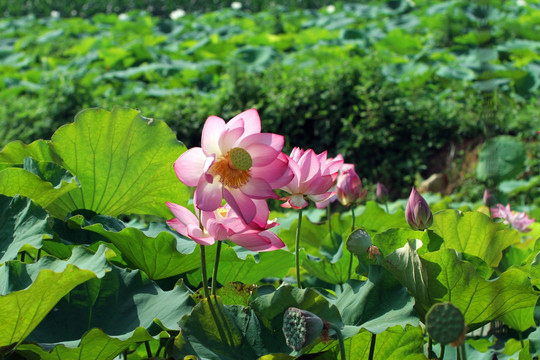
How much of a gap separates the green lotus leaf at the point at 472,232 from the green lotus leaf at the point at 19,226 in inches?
20.2

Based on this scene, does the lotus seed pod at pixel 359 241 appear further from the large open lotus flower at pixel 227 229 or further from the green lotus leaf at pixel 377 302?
the large open lotus flower at pixel 227 229

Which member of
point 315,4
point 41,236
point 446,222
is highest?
point 41,236

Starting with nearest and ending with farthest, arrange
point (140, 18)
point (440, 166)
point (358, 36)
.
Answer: point (440, 166)
point (358, 36)
point (140, 18)

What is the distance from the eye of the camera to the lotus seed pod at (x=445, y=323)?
1.69ft

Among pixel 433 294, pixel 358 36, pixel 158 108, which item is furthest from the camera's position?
pixel 358 36

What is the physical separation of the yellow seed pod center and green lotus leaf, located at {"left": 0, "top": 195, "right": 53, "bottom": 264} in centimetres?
29

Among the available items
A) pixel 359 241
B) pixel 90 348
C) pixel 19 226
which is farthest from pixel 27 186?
pixel 359 241

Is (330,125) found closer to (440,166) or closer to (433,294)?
(440,166)

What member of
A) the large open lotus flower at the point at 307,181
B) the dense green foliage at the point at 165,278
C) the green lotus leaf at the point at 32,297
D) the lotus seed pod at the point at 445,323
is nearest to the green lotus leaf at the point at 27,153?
the dense green foliage at the point at 165,278

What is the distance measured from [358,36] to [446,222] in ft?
19.5

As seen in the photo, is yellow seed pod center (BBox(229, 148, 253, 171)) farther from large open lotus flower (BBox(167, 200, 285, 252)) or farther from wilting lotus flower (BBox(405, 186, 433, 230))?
wilting lotus flower (BBox(405, 186, 433, 230))

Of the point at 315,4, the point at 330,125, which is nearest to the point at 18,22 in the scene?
the point at 315,4

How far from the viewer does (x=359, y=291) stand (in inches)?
30.0

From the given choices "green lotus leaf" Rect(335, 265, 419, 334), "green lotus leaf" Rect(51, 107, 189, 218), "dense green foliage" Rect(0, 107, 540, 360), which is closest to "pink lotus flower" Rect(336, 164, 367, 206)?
"dense green foliage" Rect(0, 107, 540, 360)
